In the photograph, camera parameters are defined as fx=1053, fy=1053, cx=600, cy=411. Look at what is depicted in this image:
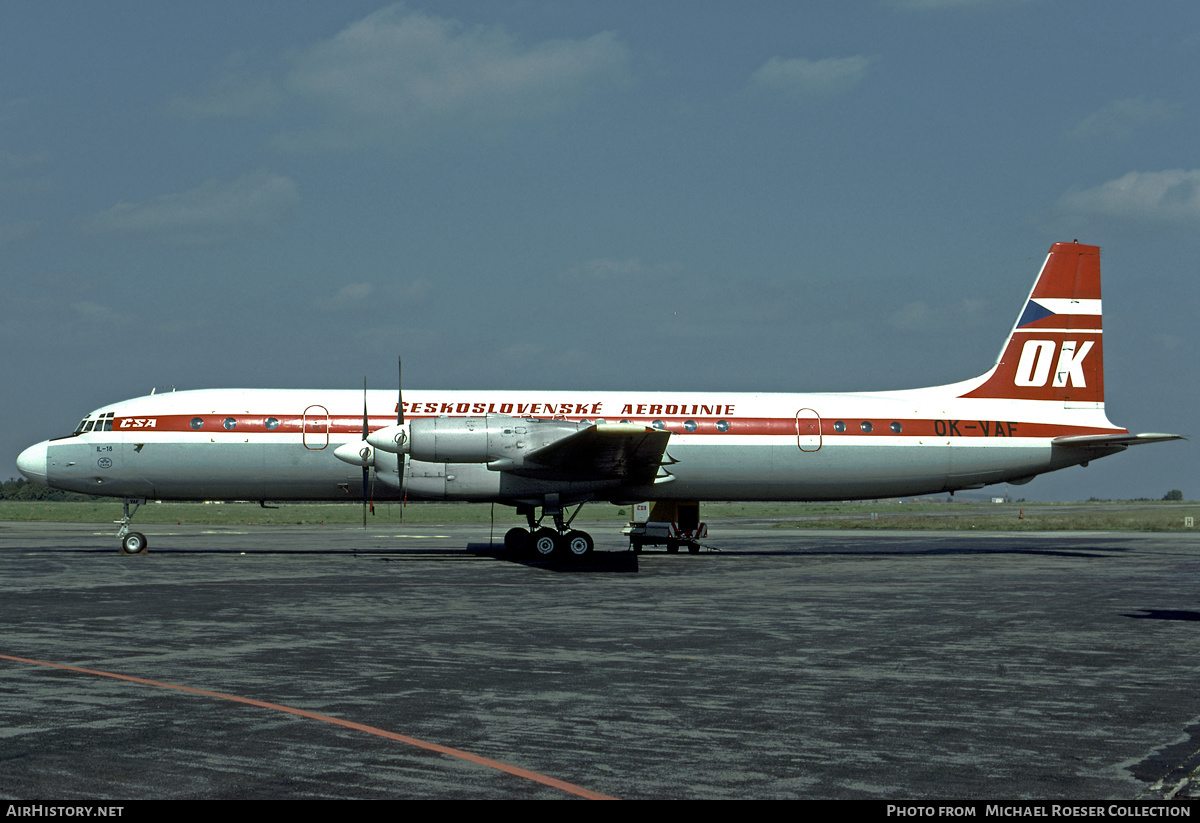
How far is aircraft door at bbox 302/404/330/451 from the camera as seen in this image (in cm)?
2905

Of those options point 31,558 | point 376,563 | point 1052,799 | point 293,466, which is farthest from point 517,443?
point 1052,799

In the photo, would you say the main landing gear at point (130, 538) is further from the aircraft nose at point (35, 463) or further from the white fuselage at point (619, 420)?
the aircraft nose at point (35, 463)

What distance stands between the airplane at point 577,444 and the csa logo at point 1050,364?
4cm

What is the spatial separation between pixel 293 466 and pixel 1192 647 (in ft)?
73.4

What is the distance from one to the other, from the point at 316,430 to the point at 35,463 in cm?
810

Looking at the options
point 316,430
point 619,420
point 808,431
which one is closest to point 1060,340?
point 808,431

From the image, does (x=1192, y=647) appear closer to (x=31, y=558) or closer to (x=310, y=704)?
(x=310, y=704)

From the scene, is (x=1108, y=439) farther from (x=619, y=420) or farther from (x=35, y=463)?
(x=35, y=463)

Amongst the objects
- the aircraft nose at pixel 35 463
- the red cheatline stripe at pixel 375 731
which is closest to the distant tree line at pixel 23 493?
the aircraft nose at pixel 35 463

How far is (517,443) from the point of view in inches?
1059

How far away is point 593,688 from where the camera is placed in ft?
34.4

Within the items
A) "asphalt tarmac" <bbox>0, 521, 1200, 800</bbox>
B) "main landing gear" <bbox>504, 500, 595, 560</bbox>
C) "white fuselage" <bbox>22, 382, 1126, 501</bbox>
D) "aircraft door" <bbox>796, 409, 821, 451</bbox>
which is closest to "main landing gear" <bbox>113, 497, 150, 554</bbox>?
"white fuselage" <bbox>22, 382, 1126, 501</bbox>

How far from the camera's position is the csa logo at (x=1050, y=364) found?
32.8 metres

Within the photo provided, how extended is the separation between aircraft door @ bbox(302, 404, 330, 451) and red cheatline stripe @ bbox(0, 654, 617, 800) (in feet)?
56.2
